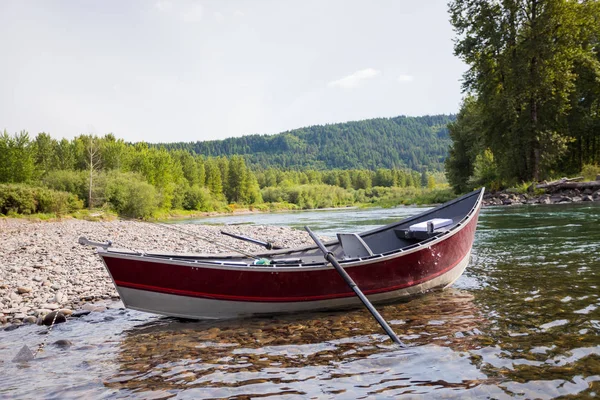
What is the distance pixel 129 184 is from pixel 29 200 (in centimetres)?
1674

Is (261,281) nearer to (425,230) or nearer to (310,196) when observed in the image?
(425,230)

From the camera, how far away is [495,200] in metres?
29.0

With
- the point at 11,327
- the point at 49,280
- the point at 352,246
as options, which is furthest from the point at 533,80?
the point at 11,327

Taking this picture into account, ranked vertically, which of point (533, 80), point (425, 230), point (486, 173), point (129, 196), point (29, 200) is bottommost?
point (425, 230)

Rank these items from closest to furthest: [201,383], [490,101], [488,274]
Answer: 1. [201,383]
2. [488,274]
3. [490,101]

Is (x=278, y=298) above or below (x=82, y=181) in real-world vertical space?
below

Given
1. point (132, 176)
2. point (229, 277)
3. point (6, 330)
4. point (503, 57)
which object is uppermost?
point (503, 57)

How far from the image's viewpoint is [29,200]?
33312mm

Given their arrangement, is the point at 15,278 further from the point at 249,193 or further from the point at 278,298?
the point at 249,193

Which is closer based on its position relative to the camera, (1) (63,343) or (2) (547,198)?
(1) (63,343)

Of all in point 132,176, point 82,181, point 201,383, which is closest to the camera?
point 201,383

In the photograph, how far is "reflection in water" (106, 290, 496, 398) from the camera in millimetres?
4270

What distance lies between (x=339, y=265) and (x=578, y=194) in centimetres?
2491

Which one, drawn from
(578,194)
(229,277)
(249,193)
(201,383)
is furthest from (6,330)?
(249,193)
